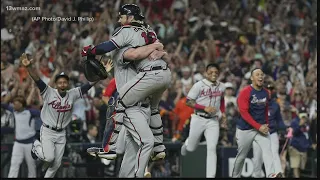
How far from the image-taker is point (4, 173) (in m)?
19.3

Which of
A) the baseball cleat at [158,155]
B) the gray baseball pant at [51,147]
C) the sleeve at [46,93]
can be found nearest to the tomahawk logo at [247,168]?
the gray baseball pant at [51,147]

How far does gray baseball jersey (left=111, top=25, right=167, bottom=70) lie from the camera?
11906mm

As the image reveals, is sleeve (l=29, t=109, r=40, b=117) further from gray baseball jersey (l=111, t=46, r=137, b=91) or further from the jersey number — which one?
the jersey number

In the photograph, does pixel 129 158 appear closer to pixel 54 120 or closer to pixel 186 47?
pixel 54 120

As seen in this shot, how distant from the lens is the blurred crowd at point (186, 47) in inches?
788

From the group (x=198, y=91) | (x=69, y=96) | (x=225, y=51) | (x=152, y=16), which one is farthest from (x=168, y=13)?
(x=69, y=96)

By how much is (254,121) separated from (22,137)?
5.06 m

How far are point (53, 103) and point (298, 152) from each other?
687cm

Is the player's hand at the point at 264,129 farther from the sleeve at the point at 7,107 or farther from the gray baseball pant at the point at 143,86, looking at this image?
the sleeve at the point at 7,107

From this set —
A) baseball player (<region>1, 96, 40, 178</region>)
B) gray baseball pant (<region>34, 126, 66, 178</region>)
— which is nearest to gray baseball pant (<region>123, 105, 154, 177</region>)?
gray baseball pant (<region>34, 126, 66, 178</region>)

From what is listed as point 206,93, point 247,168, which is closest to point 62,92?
point 206,93

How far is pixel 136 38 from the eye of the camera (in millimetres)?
12039

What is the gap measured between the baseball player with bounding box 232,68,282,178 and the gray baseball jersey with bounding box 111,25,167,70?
3.93 metres

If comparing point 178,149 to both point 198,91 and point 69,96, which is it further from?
point 69,96
